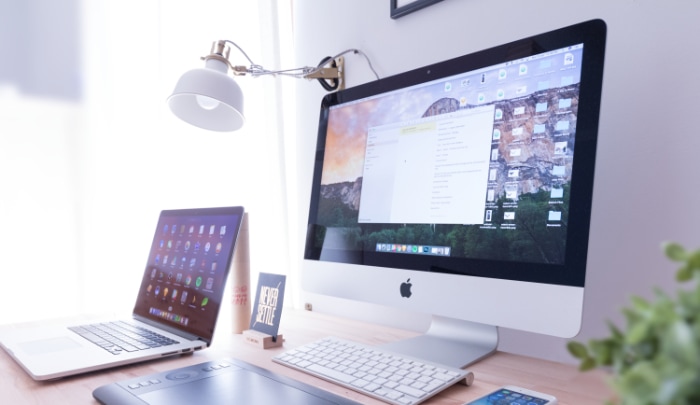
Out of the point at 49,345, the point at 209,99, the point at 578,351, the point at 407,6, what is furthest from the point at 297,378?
the point at 407,6

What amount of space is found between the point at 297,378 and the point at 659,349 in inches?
24.3

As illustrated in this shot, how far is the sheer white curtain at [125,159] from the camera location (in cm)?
124

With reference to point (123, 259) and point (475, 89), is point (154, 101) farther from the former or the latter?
point (475, 89)

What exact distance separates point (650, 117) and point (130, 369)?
36.2 inches

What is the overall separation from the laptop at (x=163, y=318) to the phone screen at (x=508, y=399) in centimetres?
50

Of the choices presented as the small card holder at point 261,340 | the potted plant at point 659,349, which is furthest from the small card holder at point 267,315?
the potted plant at point 659,349

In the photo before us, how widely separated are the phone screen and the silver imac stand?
0.48 feet

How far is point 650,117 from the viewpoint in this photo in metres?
0.76

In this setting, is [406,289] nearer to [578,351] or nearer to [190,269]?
[190,269]

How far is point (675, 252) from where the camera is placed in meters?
0.17

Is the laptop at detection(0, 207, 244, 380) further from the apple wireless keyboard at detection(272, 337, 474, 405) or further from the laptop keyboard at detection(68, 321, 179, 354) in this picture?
the apple wireless keyboard at detection(272, 337, 474, 405)

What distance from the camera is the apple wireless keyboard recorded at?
2.05 ft

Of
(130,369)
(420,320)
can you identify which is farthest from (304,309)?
(130,369)

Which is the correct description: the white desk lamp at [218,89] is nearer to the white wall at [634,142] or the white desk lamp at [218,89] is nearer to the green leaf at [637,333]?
the white wall at [634,142]
